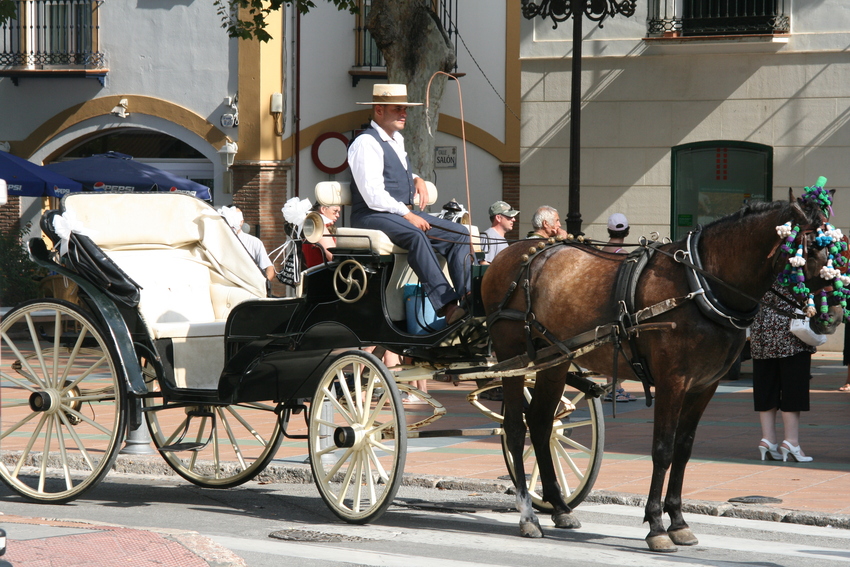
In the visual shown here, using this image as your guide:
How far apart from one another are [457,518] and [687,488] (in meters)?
1.72

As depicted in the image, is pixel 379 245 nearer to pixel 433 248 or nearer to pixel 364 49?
pixel 433 248

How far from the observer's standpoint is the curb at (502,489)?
22.7 feet

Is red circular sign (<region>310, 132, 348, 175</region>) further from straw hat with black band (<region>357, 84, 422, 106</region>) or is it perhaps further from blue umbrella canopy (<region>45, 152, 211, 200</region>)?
straw hat with black band (<region>357, 84, 422, 106</region>)

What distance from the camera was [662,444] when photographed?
19.9 ft

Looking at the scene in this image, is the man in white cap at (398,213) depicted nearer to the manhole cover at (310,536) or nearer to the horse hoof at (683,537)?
the manhole cover at (310,536)

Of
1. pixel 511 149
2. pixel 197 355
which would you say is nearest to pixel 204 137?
pixel 511 149

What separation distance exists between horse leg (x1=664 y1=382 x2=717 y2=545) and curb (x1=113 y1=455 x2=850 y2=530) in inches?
33.3

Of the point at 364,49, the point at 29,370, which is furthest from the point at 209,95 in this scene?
the point at 29,370

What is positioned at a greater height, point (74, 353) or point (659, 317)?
point (659, 317)

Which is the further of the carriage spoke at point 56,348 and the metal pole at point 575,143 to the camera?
the metal pole at point 575,143

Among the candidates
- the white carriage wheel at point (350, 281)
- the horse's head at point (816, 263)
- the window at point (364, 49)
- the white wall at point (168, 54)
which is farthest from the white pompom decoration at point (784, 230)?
the white wall at point (168, 54)

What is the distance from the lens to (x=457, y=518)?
709cm

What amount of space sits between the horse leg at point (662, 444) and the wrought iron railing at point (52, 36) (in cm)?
2118

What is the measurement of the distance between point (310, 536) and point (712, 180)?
512 inches
